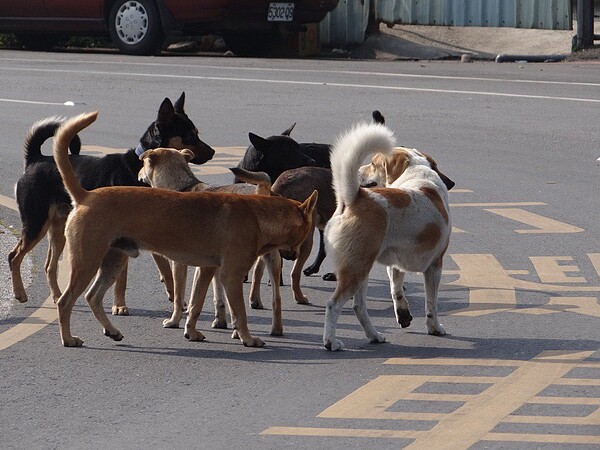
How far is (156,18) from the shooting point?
72.4 feet

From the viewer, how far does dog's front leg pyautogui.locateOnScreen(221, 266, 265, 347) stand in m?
7.19

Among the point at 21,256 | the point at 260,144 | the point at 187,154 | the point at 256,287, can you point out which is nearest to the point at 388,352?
the point at 256,287

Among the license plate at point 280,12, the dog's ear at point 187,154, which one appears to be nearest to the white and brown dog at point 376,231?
the dog's ear at point 187,154

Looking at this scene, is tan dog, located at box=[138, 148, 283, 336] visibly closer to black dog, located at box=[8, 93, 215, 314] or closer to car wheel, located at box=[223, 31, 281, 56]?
black dog, located at box=[8, 93, 215, 314]

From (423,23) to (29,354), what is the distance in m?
17.8

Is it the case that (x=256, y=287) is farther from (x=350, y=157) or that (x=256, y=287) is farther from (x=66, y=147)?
(x=66, y=147)

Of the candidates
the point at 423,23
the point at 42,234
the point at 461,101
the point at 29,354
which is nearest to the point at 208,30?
the point at 423,23

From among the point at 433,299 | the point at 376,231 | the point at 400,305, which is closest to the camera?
the point at 376,231

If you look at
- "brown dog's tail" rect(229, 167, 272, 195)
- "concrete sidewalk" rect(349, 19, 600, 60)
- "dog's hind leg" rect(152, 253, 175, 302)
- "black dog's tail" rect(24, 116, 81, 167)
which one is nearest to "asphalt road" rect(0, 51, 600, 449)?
"dog's hind leg" rect(152, 253, 175, 302)

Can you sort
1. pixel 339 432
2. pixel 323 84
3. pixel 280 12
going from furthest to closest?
pixel 280 12 → pixel 323 84 → pixel 339 432

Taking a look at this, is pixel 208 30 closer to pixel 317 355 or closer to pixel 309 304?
pixel 309 304

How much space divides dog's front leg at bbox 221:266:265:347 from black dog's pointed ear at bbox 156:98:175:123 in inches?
79.2

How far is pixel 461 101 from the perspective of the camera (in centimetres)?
1673

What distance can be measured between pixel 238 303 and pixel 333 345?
1.88ft
